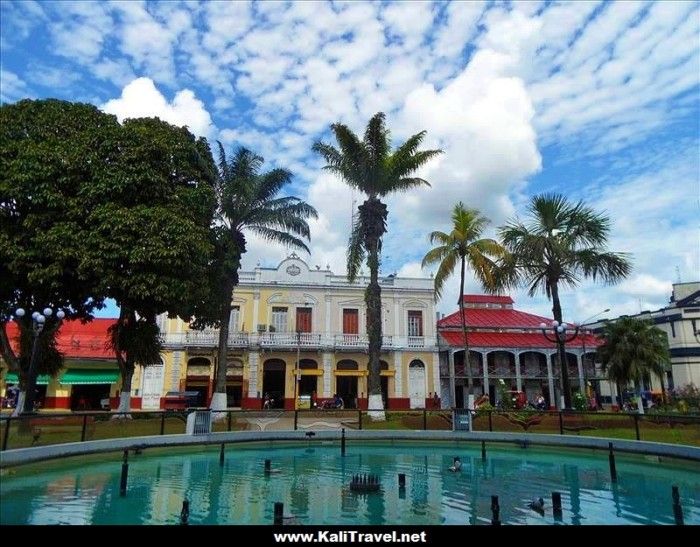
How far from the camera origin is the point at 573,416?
64.8 ft

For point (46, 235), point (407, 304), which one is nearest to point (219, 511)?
point (46, 235)

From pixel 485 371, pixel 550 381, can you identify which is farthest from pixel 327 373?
pixel 550 381

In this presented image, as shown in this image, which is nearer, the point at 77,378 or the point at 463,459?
the point at 463,459

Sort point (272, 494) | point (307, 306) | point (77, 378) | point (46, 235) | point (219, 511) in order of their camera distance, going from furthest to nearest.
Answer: point (307, 306) → point (77, 378) → point (46, 235) → point (272, 494) → point (219, 511)

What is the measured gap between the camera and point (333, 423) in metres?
22.6

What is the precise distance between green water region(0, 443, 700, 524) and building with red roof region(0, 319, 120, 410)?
1991 centimetres

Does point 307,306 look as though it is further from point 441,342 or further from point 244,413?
point 244,413

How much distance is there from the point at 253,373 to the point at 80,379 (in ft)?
36.9

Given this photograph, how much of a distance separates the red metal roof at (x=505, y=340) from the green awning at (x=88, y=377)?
2429 cm

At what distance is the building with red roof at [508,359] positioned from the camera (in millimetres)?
38531

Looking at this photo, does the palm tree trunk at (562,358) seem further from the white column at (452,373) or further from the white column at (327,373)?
the white column at (327,373)

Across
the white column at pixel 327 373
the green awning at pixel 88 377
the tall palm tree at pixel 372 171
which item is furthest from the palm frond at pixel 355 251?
the green awning at pixel 88 377

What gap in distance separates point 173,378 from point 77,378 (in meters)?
6.00

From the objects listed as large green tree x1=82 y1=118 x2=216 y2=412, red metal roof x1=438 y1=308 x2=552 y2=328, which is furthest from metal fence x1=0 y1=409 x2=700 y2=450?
red metal roof x1=438 y1=308 x2=552 y2=328
